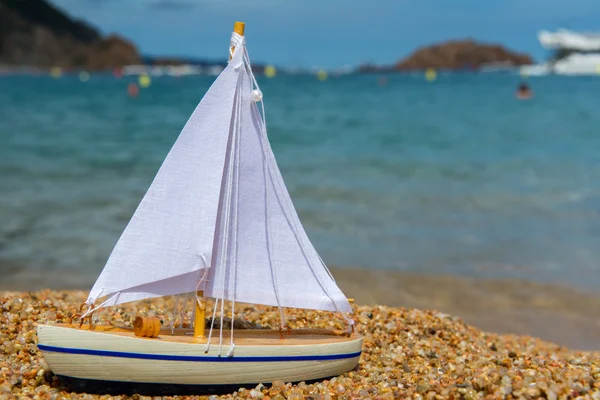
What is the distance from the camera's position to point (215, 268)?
251 inches

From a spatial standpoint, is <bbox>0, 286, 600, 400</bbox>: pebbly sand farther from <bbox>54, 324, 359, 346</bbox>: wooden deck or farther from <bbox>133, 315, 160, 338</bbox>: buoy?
<bbox>133, 315, 160, 338</bbox>: buoy

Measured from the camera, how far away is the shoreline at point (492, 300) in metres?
10.9

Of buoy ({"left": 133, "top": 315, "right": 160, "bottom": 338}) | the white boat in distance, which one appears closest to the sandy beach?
buoy ({"left": 133, "top": 315, "right": 160, "bottom": 338})

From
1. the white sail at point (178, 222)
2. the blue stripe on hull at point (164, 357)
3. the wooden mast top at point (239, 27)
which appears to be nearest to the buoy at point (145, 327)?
the blue stripe on hull at point (164, 357)

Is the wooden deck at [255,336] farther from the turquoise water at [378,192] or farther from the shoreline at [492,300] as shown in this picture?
the turquoise water at [378,192]

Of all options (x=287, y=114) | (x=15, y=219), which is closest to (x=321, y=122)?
(x=287, y=114)

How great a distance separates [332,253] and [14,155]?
16516mm

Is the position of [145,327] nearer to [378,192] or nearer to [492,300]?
[492,300]

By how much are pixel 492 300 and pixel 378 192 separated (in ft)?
26.6

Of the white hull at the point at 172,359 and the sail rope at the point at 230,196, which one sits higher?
the sail rope at the point at 230,196

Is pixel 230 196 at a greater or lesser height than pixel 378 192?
greater

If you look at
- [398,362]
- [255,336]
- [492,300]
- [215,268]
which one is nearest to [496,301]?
[492,300]

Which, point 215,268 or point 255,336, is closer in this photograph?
point 215,268

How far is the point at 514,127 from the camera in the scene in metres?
36.7
